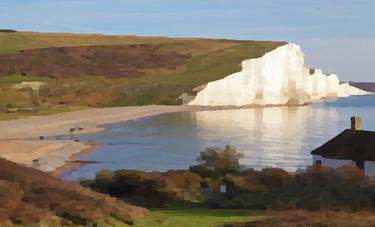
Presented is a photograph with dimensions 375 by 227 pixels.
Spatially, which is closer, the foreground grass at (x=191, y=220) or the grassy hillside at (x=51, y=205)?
the grassy hillside at (x=51, y=205)

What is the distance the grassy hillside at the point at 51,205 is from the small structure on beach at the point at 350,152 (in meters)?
10.2

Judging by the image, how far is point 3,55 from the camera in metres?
132

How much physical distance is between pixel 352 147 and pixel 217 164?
3.56 metres

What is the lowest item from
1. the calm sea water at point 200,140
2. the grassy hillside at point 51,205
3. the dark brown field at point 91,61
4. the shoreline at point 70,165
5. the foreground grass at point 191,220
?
the shoreline at point 70,165

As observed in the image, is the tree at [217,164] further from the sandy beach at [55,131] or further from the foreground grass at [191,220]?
the sandy beach at [55,131]

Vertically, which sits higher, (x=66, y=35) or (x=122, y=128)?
(x=66, y=35)

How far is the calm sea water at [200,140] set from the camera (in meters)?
40.4

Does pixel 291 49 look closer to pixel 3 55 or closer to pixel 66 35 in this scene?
pixel 3 55

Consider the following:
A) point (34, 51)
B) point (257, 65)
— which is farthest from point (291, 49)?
point (34, 51)

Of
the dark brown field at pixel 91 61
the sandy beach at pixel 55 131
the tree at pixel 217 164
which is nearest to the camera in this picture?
the tree at pixel 217 164

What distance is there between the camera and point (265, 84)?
118 meters

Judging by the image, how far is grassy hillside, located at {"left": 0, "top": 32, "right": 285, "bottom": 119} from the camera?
10969cm

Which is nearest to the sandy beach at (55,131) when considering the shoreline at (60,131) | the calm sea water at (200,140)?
the shoreline at (60,131)

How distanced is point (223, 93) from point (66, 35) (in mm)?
55935
